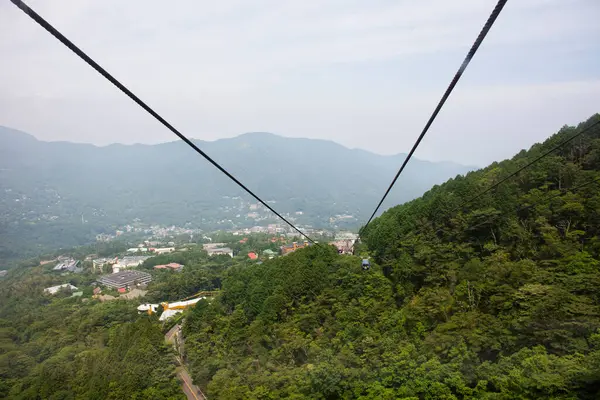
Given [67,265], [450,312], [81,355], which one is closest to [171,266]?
[67,265]

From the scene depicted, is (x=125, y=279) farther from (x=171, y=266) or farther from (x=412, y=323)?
(x=412, y=323)

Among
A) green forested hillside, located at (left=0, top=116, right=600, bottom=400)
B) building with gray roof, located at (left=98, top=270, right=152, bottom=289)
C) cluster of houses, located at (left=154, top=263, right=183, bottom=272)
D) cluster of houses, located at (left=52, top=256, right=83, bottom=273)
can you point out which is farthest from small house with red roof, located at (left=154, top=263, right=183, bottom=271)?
green forested hillside, located at (left=0, top=116, right=600, bottom=400)

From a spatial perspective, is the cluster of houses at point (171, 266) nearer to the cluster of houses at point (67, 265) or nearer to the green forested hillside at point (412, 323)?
the cluster of houses at point (67, 265)

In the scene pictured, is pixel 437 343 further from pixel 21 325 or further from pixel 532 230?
pixel 21 325

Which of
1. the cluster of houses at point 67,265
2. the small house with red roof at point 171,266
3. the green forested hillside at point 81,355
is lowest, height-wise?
the cluster of houses at point 67,265

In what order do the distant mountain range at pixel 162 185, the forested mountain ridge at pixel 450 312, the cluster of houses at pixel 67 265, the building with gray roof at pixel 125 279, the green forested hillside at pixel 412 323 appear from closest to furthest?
the forested mountain ridge at pixel 450 312
the green forested hillside at pixel 412 323
the building with gray roof at pixel 125 279
the cluster of houses at pixel 67 265
the distant mountain range at pixel 162 185

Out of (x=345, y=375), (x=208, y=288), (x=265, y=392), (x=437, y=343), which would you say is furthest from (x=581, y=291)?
(x=208, y=288)

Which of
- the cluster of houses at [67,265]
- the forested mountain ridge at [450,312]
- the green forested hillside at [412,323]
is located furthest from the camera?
the cluster of houses at [67,265]

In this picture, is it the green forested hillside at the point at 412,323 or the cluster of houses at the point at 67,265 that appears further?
the cluster of houses at the point at 67,265

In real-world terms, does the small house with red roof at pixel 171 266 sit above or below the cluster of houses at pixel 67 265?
above

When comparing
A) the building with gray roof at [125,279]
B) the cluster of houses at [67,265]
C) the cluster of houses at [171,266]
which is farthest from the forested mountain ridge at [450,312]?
the cluster of houses at [67,265]
